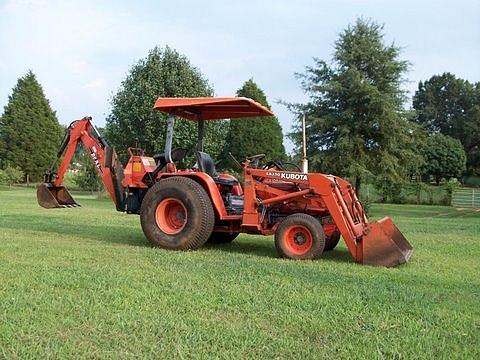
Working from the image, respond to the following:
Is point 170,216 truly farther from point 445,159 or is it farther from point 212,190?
point 445,159

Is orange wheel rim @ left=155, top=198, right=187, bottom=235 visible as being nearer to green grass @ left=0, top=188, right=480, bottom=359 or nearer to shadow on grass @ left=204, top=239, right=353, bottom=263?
green grass @ left=0, top=188, right=480, bottom=359

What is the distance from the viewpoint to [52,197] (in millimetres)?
10984

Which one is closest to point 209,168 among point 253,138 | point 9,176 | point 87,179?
point 87,179

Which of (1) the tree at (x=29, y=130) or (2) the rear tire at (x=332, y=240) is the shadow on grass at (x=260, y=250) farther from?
(1) the tree at (x=29, y=130)

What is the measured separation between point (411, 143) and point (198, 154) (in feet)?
56.5

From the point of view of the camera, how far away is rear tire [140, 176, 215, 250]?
877cm

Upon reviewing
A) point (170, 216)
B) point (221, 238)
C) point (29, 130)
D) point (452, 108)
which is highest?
point (452, 108)

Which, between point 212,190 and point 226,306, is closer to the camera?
point 226,306

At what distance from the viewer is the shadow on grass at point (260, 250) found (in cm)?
878

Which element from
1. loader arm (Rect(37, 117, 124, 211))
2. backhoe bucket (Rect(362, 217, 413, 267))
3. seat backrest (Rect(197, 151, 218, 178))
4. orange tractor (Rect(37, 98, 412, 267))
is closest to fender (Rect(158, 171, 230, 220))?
orange tractor (Rect(37, 98, 412, 267))

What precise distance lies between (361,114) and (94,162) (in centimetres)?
1589

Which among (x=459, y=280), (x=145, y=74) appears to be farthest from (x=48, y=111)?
(x=459, y=280)

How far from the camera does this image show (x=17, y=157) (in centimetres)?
5044

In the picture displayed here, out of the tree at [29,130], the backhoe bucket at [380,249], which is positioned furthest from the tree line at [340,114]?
the tree at [29,130]
